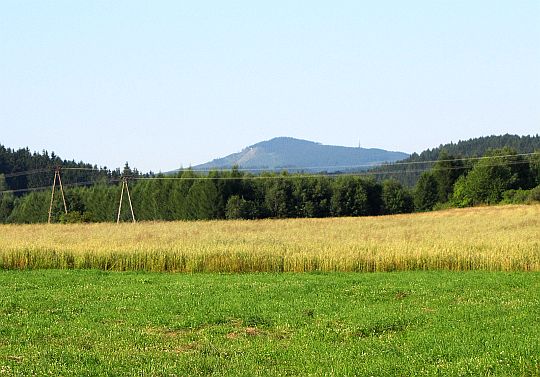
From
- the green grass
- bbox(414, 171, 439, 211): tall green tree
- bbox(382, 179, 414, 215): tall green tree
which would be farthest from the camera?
bbox(414, 171, 439, 211): tall green tree

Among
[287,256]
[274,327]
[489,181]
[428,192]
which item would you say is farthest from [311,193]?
[274,327]

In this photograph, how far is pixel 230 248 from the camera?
31.8 metres

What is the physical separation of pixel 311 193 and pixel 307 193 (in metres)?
0.67

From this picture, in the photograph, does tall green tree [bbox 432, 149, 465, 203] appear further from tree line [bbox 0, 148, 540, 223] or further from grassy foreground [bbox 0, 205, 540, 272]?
grassy foreground [bbox 0, 205, 540, 272]

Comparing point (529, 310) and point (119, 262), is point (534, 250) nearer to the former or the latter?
point (529, 310)

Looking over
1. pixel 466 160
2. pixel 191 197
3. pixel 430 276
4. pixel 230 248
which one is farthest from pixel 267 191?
pixel 430 276

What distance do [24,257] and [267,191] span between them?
81.0 meters

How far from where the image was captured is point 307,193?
115 metres

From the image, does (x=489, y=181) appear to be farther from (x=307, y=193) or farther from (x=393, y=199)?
(x=307, y=193)

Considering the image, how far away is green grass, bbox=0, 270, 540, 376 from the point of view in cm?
1120

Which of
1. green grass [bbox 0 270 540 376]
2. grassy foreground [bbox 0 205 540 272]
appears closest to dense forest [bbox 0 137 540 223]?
grassy foreground [bbox 0 205 540 272]

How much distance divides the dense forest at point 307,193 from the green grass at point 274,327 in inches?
3097

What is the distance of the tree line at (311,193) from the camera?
104812 millimetres

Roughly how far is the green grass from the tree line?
79.2 m
